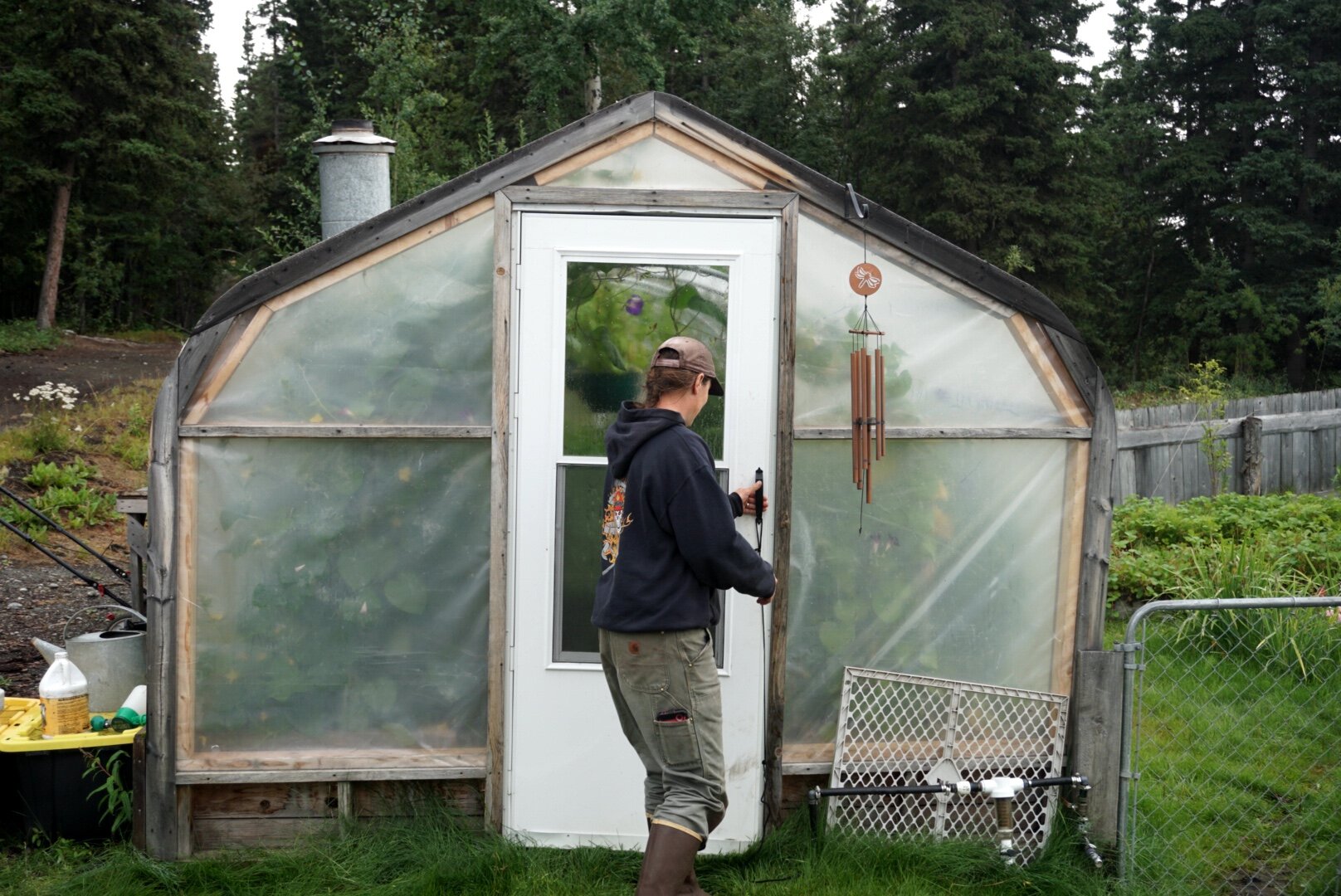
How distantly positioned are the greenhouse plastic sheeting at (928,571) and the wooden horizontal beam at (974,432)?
4cm

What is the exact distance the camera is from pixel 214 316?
172 inches

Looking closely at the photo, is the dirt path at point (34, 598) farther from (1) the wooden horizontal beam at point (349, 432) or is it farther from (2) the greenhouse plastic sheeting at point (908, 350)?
(2) the greenhouse plastic sheeting at point (908, 350)

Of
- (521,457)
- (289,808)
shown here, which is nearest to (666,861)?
(521,457)

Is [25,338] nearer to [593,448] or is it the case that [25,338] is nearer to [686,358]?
[593,448]

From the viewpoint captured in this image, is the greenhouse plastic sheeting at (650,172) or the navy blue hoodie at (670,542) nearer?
the navy blue hoodie at (670,542)

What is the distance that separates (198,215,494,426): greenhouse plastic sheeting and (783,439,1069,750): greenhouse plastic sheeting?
144 cm

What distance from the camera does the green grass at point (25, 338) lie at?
73.8 ft

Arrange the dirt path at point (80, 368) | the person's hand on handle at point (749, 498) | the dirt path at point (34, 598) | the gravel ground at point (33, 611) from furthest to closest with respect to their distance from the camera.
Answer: the dirt path at point (80, 368), the dirt path at point (34, 598), the gravel ground at point (33, 611), the person's hand on handle at point (749, 498)

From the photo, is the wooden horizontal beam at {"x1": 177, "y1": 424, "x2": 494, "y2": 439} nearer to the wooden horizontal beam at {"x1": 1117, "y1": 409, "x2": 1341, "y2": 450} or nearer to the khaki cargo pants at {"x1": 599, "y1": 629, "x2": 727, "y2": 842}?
the khaki cargo pants at {"x1": 599, "y1": 629, "x2": 727, "y2": 842}

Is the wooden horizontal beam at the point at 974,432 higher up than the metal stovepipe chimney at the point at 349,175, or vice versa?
the metal stovepipe chimney at the point at 349,175

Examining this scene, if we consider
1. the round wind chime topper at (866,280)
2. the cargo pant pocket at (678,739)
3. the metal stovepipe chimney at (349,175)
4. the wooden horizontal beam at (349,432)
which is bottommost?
the cargo pant pocket at (678,739)

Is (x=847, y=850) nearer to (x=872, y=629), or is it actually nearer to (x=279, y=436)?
(x=872, y=629)

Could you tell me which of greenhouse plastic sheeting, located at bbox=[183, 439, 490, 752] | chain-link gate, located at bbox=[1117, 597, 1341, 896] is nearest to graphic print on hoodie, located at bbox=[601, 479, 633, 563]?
greenhouse plastic sheeting, located at bbox=[183, 439, 490, 752]

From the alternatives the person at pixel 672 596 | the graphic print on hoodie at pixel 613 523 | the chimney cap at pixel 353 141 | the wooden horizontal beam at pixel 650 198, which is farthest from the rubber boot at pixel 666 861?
the chimney cap at pixel 353 141
